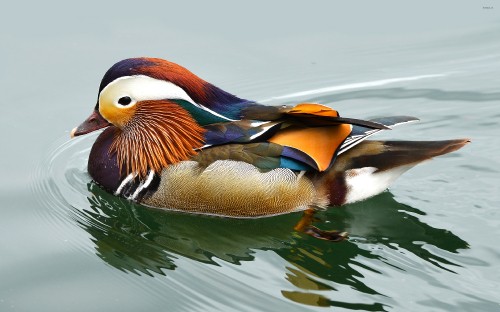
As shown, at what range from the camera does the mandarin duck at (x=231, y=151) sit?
254 inches

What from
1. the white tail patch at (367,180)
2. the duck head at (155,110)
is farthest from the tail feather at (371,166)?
the duck head at (155,110)

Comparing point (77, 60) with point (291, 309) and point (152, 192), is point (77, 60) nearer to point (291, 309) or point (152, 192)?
point (152, 192)

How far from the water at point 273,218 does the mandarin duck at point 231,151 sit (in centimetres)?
15

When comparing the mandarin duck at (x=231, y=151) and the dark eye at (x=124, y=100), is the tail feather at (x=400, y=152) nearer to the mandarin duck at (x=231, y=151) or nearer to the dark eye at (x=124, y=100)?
the mandarin duck at (x=231, y=151)

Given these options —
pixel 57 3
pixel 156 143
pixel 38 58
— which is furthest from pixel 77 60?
pixel 156 143

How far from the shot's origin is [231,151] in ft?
21.2

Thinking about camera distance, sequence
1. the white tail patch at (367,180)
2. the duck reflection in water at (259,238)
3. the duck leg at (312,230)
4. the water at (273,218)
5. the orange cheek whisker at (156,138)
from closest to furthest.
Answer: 1. the water at (273,218)
2. the duck reflection in water at (259,238)
3. the duck leg at (312,230)
4. the white tail patch at (367,180)
5. the orange cheek whisker at (156,138)

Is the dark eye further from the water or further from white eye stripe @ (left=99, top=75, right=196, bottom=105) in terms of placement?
the water

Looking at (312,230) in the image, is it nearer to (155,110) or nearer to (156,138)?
(156,138)

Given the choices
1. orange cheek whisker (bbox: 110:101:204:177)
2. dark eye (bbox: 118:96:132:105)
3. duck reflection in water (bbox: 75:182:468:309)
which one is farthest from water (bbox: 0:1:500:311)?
dark eye (bbox: 118:96:132:105)

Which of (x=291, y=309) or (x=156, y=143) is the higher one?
(x=156, y=143)

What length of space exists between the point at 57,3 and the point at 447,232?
17.9ft

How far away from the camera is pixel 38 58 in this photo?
9.02 metres

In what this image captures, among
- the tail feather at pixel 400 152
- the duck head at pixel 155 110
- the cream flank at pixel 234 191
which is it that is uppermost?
the duck head at pixel 155 110
